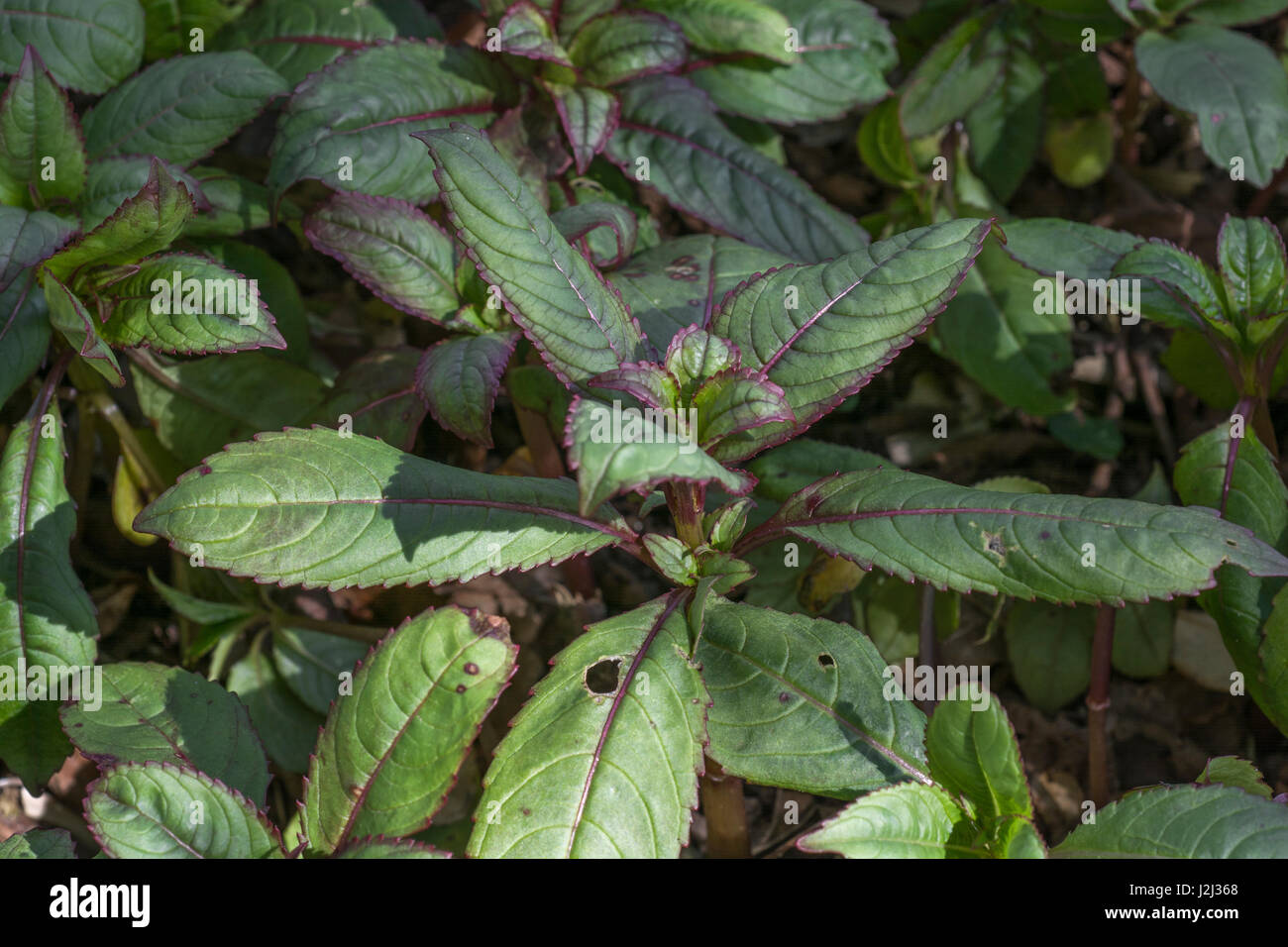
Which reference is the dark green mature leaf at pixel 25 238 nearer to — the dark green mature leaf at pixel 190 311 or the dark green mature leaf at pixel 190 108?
the dark green mature leaf at pixel 190 311

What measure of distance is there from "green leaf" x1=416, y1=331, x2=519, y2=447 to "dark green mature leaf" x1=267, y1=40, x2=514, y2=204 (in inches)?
19.9

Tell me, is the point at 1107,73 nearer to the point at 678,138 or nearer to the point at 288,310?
the point at 678,138

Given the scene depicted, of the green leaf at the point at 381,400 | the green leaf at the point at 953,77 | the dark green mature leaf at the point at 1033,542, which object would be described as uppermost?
the green leaf at the point at 953,77

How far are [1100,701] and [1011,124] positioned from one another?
169 centimetres

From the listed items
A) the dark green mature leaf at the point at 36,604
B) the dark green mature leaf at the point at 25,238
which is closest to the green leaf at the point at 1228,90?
the dark green mature leaf at the point at 25,238

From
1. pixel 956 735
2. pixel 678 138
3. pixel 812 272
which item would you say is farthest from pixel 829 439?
pixel 956 735

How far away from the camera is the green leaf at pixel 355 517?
1.74 meters

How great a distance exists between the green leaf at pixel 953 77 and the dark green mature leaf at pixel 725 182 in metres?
0.56

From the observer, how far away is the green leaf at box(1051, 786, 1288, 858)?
1586 mm

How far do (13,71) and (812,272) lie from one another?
192 cm

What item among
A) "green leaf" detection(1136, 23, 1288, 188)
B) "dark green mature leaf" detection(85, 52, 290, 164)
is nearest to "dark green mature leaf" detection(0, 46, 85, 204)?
"dark green mature leaf" detection(85, 52, 290, 164)

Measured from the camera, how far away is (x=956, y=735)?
1.72 m

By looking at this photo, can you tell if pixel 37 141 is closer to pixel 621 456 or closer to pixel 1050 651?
pixel 621 456
